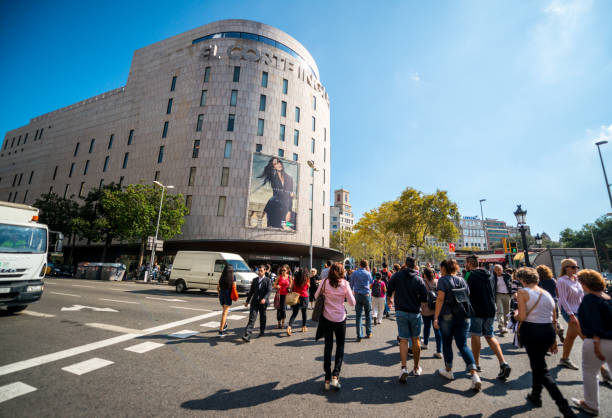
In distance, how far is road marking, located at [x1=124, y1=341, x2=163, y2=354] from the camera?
4.99 metres

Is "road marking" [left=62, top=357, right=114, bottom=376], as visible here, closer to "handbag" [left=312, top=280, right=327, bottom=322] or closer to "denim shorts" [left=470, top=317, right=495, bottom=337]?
"handbag" [left=312, top=280, right=327, bottom=322]

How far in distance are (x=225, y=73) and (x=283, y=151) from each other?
522 inches

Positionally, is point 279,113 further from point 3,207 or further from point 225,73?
point 3,207

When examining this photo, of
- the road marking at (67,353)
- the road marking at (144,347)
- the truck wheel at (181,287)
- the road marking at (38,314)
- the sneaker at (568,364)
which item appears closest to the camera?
the road marking at (67,353)

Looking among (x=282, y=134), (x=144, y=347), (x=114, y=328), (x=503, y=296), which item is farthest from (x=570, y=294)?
(x=282, y=134)

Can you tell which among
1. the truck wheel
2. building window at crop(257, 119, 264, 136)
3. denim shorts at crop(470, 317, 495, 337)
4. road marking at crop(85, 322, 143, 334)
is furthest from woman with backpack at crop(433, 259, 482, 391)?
building window at crop(257, 119, 264, 136)

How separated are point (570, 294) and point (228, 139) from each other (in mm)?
32401

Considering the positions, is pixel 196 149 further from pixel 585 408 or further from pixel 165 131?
pixel 585 408

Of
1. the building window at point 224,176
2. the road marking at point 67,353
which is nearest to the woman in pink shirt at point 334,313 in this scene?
the road marking at point 67,353

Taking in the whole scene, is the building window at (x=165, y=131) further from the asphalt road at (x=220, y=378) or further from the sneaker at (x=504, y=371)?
the sneaker at (x=504, y=371)

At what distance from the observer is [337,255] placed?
41719 mm

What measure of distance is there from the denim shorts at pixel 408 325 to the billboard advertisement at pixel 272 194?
26565 mm

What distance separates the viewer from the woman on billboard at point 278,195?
30.6 metres

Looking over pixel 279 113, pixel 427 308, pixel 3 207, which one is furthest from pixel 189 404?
pixel 279 113
